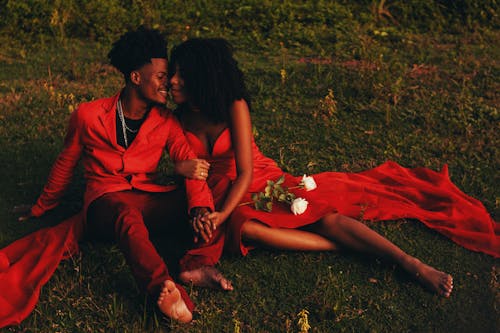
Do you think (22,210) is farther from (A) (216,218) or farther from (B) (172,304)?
(B) (172,304)

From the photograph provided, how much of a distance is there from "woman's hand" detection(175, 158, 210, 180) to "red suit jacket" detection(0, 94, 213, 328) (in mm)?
45

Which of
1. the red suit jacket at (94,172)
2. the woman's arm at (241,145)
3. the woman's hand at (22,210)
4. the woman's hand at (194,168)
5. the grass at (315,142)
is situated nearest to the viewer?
the grass at (315,142)

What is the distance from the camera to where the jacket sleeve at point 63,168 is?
4504 mm

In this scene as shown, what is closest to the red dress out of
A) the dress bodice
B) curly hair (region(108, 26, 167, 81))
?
the dress bodice

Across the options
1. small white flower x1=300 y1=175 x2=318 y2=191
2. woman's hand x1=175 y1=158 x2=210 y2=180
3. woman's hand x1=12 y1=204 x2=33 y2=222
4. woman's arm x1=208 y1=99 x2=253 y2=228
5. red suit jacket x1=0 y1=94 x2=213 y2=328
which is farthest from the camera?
woman's hand x1=12 y1=204 x2=33 y2=222

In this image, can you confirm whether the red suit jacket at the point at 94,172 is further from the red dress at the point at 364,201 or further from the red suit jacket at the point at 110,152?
the red dress at the point at 364,201

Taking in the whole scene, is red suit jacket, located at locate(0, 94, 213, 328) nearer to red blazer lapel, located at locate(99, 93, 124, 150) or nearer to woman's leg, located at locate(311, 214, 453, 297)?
red blazer lapel, located at locate(99, 93, 124, 150)

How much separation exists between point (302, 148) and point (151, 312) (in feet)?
9.01

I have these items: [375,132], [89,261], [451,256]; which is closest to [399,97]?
[375,132]

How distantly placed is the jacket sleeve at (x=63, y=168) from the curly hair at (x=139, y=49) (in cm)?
50

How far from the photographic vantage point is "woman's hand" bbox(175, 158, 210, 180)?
4324mm

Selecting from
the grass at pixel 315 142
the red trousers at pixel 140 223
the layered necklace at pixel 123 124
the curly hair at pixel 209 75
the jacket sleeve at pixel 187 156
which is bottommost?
the grass at pixel 315 142

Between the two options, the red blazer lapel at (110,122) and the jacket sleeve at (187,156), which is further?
the red blazer lapel at (110,122)

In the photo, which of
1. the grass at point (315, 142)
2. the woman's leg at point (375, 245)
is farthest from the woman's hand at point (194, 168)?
the woman's leg at point (375, 245)
